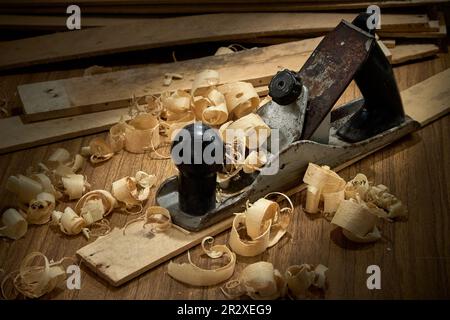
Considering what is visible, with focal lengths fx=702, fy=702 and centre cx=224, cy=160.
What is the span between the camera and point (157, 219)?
8.39 ft

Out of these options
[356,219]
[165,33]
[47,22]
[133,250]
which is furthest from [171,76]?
[356,219]

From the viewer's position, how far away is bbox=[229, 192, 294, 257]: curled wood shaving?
8.09 feet

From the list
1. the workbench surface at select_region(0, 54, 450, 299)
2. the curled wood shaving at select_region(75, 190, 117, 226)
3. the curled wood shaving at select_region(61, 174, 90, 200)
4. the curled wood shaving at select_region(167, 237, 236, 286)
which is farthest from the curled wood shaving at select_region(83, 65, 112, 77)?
the curled wood shaving at select_region(167, 237, 236, 286)

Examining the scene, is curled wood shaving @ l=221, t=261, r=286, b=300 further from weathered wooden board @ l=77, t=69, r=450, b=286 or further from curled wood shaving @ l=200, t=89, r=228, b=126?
curled wood shaving @ l=200, t=89, r=228, b=126

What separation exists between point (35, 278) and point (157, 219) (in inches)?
18.8

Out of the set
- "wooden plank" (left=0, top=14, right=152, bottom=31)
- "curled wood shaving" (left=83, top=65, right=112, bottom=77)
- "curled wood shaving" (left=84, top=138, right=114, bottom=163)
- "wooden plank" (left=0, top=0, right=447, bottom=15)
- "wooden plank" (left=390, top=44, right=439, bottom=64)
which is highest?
"wooden plank" (left=0, top=0, right=447, bottom=15)

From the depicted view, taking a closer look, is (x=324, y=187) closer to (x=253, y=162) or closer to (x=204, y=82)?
(x=253, y=162)

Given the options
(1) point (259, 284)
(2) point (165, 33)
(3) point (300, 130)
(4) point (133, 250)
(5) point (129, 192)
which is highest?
(2) point (165, 33)

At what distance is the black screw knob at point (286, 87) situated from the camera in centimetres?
260

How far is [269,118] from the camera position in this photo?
2725mm

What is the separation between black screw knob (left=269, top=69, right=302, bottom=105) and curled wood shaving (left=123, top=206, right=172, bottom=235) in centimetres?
60

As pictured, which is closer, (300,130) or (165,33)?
(300,130)

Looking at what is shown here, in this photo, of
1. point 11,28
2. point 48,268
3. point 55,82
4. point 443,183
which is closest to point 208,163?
point 48,268

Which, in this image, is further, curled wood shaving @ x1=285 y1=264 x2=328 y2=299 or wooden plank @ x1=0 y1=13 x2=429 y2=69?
wooden plank @ x1=0 y1=13 x2=429 y2=69
